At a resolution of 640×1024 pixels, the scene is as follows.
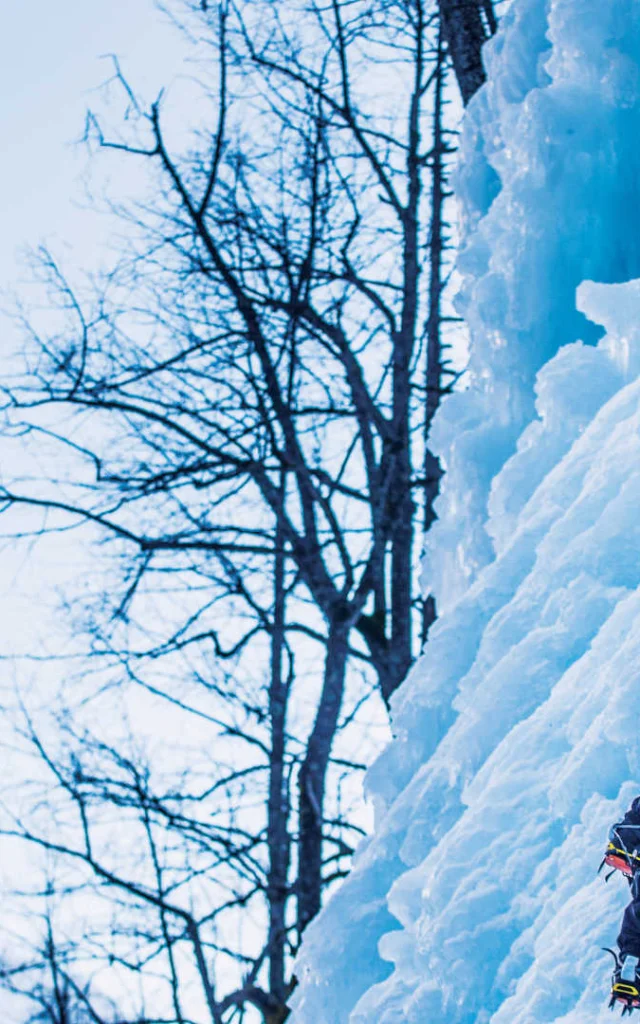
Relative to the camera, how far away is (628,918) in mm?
2047

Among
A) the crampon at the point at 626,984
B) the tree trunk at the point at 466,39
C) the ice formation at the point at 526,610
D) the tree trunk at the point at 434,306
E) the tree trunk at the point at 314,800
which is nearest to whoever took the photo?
the crampon at the point at 626,984

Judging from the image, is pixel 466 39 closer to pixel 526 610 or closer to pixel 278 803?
pixel 526 610

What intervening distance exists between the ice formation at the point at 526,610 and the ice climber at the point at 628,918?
5.2 inches

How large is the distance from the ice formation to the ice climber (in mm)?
133

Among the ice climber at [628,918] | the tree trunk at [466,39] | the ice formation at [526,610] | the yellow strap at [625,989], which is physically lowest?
the yellow strap at [625,989]

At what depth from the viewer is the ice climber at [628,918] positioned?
2.01 metres

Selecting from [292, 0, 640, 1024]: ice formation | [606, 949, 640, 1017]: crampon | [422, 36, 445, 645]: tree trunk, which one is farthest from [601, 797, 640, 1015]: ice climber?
[422, 36, 445, 645]: tree trunk

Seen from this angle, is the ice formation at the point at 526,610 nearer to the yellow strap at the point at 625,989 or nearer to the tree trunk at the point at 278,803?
the yellow strap at the point at 625,989

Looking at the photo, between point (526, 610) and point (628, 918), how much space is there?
1435mm

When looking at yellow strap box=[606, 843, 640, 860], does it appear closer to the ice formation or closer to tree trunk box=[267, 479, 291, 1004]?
the ice formation

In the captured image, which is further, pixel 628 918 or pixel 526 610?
pixel 526 610

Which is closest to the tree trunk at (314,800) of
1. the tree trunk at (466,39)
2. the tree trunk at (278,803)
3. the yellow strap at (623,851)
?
the tree trunk at (278,803)

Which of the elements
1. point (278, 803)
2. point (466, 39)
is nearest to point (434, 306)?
point (466, 39)

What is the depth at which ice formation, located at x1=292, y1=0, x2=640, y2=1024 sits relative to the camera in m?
2.59
